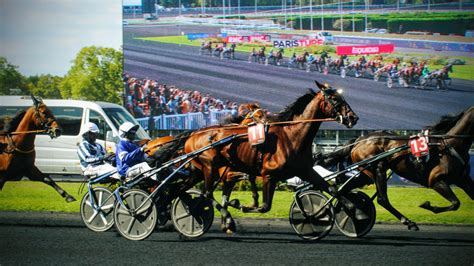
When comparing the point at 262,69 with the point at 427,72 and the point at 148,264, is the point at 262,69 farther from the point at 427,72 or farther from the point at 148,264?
the point at 148,264

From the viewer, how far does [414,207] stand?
14.1 metres

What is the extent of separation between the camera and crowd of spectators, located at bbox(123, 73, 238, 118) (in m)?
22.0

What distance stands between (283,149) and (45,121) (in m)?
4.19

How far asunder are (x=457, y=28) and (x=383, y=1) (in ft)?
6.26

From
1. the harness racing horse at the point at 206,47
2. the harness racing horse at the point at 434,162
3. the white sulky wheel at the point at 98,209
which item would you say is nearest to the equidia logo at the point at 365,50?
the harness racing horse at the point at 206,47

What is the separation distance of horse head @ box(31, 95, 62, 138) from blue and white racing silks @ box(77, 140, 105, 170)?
156 centimetres

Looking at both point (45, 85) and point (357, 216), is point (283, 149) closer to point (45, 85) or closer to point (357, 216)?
point (357, 216)


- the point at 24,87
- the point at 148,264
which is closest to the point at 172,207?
the point at 148,264

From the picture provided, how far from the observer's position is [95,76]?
23.2 meters

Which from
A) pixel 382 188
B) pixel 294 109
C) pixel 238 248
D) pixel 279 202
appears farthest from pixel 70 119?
pixel 238 248

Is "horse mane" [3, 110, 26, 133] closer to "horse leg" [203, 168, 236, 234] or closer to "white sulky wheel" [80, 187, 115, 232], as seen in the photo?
"white sulky wheel" [80, 187, 115, 232]

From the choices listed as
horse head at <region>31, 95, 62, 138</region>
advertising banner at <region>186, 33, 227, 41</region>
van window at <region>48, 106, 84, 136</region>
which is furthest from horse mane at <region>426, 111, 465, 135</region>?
advertising banner at <region>186, 33, 227, 41</region>

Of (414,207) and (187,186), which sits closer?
(187,186)

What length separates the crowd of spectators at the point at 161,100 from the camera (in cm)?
2202
